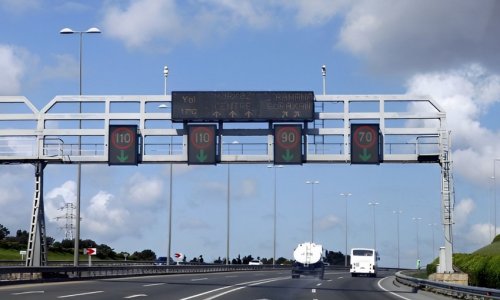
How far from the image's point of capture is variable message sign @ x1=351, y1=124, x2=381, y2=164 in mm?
42062

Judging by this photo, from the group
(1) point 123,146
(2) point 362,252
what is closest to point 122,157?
(1) point 123,146

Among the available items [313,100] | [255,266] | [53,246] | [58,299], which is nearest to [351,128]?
[313,100]

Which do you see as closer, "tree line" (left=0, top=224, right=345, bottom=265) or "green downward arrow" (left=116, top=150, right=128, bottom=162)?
"green downward arrow" (left=116, top=150, right=128, bottom=162)

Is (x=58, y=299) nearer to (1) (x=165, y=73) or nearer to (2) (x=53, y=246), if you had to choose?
(1) (x=165, y=73)

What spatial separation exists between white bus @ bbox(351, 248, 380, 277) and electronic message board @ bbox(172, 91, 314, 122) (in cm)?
3740

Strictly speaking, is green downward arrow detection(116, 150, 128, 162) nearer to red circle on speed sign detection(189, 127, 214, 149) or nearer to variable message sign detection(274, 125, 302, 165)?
red circle on speed sign detection(189, 127, 214, 149)

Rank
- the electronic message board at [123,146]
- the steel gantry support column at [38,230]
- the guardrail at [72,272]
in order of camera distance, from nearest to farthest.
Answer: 1. the guardrail at [72,272]
2. the electronic message board at [123,146]
3. the steel gantry support column at [38,230]

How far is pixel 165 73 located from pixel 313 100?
796 cm

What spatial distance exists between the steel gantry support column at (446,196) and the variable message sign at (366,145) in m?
3.39

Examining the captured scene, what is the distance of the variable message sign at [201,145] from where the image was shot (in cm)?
4250

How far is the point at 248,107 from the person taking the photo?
4231 cm

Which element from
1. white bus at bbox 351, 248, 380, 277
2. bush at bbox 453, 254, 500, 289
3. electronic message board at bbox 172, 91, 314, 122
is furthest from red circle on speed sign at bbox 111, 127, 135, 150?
white bus at bbox 351, 248, 380, 277

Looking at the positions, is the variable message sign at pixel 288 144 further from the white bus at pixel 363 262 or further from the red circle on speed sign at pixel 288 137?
the white bus at pixel 363 262

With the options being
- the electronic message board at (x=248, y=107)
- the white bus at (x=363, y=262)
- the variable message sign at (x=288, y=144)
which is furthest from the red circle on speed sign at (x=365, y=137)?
the white bus at (x=363, y=262)
